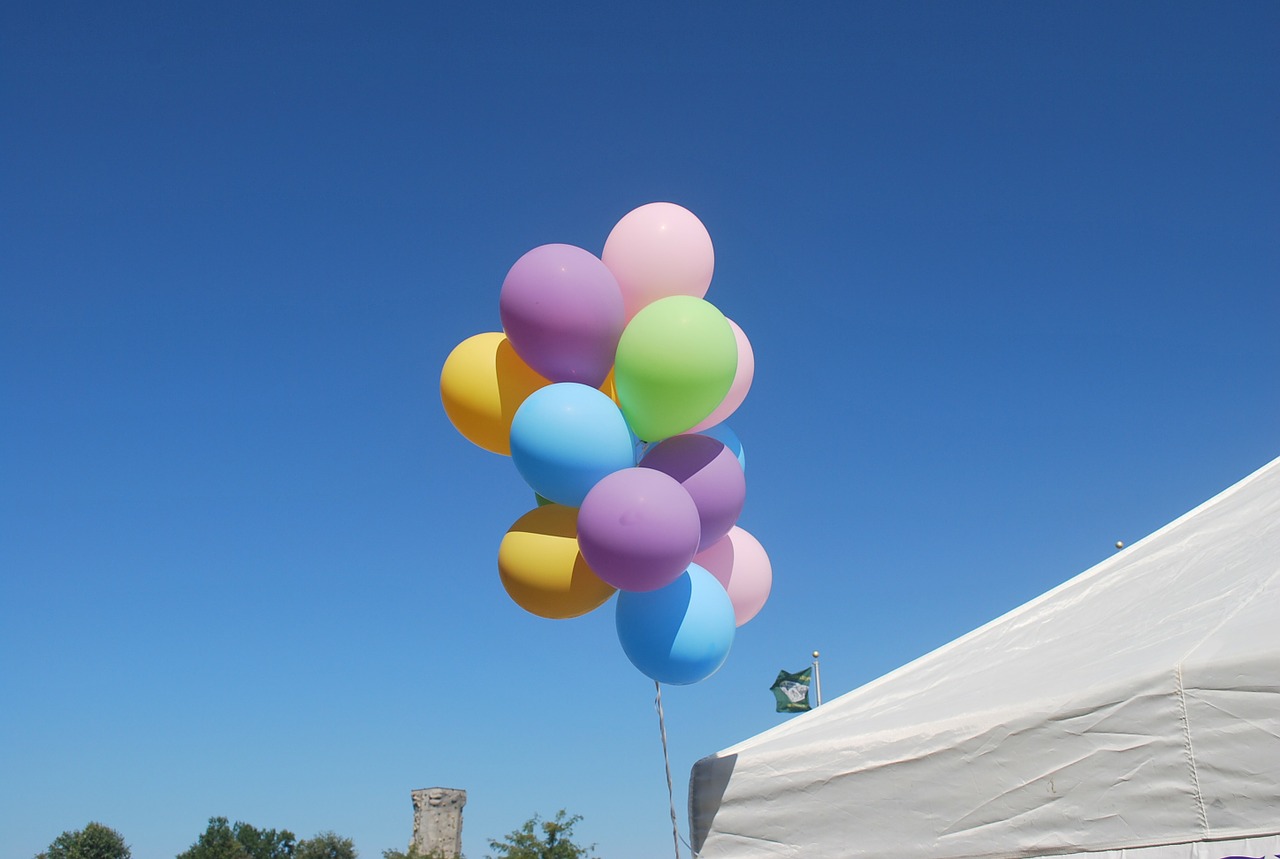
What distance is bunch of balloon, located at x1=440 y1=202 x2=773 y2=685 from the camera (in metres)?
3.39

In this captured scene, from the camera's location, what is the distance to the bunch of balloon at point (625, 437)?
3.39m

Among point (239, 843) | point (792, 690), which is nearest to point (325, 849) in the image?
point (239, 843)

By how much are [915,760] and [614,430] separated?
63.4 inches

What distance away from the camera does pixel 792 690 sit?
907 centimetres

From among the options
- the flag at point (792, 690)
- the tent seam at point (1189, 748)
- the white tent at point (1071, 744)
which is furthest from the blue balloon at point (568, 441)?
the flag at point (792, 690)

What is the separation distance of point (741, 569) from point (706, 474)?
556mm

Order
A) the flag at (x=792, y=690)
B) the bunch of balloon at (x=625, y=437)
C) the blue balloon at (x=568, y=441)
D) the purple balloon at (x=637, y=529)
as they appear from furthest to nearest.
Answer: the flag at (x=792, y=690)
the blue balloon at (x=568, y=441)
the bunch of balloon at (x=625, y=437)
the purple balloon at (x=637, y=529)

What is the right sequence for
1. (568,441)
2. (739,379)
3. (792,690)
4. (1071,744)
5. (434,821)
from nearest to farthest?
(1071,744) → (568,441) → (739,379) → (792,690) → (434,821)

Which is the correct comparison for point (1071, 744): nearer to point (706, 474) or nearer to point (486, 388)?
point (706, 474)

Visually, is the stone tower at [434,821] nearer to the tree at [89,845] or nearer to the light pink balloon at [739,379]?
the tree at [89,845]

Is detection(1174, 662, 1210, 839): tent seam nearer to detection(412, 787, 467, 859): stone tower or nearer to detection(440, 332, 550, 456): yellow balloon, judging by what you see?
detection(440, 332, 550, 456): yellow balloon

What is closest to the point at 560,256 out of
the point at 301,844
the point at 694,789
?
the point at 694,789

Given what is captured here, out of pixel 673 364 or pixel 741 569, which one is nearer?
pixel 673 364

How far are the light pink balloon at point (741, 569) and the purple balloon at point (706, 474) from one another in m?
0.14
